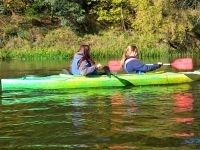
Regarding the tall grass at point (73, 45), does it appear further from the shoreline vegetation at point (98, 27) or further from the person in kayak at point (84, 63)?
the person in kayak at point (84, 63)

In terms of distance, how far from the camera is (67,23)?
38.0m

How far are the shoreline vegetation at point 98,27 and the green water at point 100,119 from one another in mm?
18899

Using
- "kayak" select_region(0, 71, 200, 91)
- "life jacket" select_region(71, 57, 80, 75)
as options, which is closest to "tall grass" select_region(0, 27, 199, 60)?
"kayak" select_region(0, 71, 200, 91)

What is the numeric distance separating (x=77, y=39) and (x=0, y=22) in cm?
601

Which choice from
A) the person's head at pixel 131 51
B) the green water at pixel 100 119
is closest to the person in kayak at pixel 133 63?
the person's head at pixel 131 51

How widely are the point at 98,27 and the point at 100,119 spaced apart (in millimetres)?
31560

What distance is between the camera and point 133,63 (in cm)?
1464

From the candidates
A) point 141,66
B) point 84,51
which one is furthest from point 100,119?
point 141,66

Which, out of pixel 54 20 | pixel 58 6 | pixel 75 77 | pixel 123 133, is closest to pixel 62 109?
pixel 123 133

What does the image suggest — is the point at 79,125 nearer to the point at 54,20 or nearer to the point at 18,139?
the point at 18,139

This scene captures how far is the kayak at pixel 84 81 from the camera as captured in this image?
1403cm

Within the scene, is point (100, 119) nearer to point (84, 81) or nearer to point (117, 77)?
point (84, 81)

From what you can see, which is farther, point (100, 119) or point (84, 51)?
point (84, 51)

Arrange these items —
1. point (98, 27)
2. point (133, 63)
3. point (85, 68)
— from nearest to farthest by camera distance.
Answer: point (85, 68), point (133, 63), point (98, 27)
